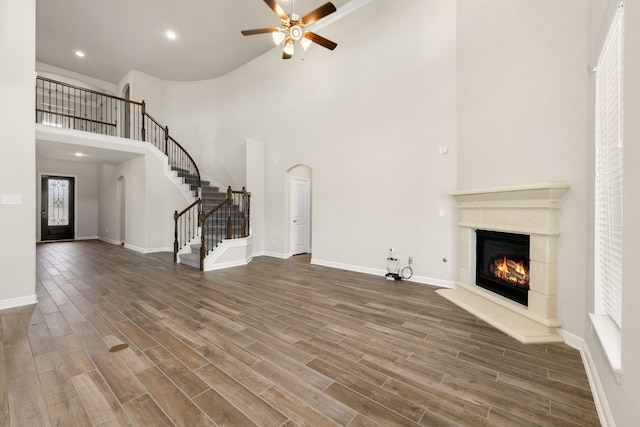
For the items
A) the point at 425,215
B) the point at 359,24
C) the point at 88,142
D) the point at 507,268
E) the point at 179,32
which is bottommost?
the point at 507,268

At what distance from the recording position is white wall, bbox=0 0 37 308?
3.18 m

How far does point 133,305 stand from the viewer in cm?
329

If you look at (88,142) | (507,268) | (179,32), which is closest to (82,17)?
(179,32)

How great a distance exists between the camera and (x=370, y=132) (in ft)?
16.2

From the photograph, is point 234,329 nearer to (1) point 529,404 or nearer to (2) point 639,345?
(1) point 529,404

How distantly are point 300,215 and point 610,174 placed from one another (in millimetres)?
5734

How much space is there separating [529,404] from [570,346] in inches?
47.1

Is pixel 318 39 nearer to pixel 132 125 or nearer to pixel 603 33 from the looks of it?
pixel 603 33

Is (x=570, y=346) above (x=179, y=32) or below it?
below

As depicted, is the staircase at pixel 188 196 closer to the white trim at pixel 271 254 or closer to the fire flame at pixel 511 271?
the white trim at pixel 271 254

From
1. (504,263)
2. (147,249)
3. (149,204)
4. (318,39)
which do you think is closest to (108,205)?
(149,204)

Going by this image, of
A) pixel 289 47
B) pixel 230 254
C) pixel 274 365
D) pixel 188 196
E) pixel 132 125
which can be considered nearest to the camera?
pixel 274 365

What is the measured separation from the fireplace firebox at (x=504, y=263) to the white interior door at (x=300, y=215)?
13.7 feet

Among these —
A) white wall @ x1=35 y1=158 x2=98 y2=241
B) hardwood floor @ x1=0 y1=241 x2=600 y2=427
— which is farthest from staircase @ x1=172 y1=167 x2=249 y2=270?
white wall @ x1=35 y1=158 x2=98 y2=241
